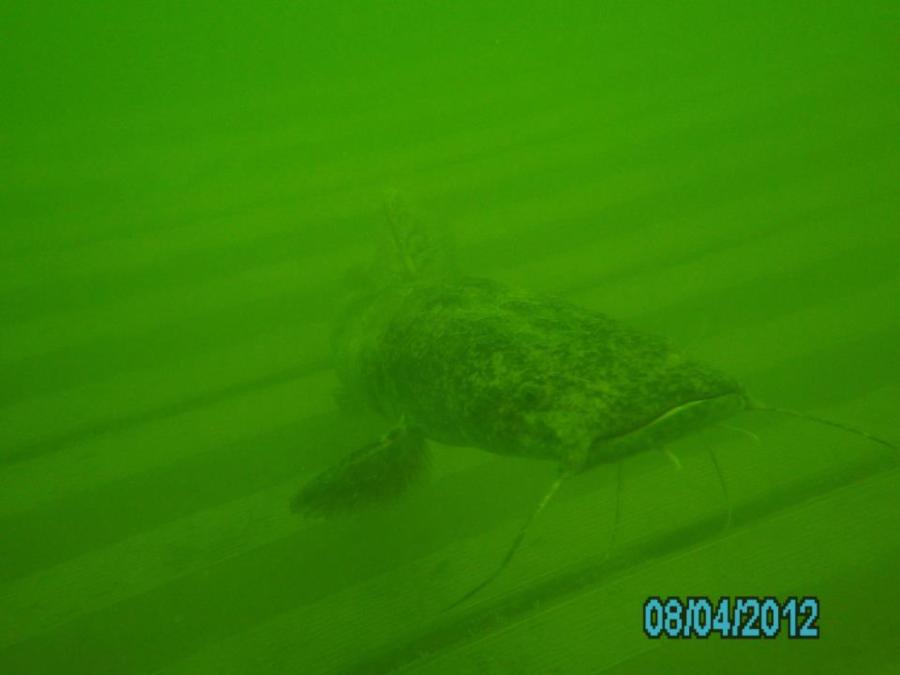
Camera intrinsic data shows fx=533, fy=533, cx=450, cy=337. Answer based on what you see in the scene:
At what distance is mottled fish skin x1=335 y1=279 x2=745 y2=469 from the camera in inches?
47.5

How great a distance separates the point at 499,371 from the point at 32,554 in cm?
234

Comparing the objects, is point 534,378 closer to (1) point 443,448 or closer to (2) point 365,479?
(2) point 365,479

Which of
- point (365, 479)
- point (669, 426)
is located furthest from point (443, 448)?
point (669, 426)

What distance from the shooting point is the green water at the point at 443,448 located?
2.01 metres

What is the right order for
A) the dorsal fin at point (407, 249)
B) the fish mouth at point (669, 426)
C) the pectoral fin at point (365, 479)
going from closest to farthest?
the fish mouth at point (669, 426)
the pectoral fin at point (365, 479)
the dorsal fin at point (407, 249)

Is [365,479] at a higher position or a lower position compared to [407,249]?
lower

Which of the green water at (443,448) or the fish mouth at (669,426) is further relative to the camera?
the green water at (443,448)

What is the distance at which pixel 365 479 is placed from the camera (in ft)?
5.68

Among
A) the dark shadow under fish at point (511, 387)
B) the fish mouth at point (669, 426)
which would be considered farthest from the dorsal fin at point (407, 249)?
the fish mouth at point (669, 426)

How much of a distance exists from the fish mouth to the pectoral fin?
751mm
